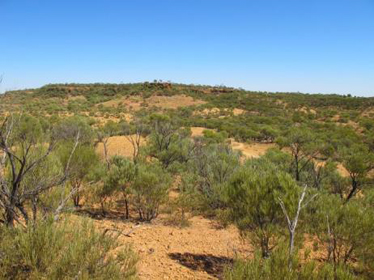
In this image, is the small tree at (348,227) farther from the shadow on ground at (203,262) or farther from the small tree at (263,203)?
the shadow on ground at (203,262)

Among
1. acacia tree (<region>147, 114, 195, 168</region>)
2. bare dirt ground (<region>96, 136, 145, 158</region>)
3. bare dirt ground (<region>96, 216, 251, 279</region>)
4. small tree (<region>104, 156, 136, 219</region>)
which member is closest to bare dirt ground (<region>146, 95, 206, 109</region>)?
bare dirt ground (<region>96, 136, 145, 158</region>)

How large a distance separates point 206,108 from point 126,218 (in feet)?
139

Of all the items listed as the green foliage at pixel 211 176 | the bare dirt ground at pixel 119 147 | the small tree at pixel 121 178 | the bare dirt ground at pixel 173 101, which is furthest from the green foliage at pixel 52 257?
the bare dirt ground at pixel 173 101

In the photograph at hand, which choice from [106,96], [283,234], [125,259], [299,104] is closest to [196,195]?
[283,234]

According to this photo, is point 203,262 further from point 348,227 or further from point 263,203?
point 348,227

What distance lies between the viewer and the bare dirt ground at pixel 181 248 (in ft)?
20.3

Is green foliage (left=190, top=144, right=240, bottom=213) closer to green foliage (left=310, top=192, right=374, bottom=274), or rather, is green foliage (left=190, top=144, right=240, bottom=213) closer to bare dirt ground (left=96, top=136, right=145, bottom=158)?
green foliage (left=310, top=192, right=374, bottom=274)

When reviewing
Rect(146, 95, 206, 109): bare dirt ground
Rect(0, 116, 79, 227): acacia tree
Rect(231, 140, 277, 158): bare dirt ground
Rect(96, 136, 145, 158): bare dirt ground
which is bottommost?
Rect(231, 140, 277, 158): bare dirt ground

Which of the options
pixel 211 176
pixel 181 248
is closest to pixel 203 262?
pixel 181 248

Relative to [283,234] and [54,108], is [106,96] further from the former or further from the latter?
[283,234]

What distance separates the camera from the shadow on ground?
656cm

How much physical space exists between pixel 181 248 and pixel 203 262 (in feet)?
2.51

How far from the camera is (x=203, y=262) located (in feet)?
22.9

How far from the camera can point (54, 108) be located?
144ft
